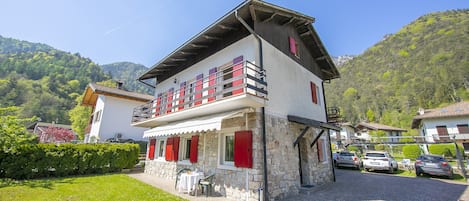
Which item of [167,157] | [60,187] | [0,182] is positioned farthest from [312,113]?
[0,182]

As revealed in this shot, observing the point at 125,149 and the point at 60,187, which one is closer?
the point at 60,187

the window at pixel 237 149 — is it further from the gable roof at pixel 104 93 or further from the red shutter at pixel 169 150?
the gable roof at pixel 104 93

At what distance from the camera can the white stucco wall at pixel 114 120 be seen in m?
25.4

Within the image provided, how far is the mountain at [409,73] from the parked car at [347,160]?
60661mm

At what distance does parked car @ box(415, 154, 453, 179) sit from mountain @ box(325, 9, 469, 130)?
202 ft

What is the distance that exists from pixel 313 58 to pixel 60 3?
67.0 ft

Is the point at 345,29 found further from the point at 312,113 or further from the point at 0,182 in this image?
the point at 0,182

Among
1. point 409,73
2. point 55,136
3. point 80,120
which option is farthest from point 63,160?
point 409,73

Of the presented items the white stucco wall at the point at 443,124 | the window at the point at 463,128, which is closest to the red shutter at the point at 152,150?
the white stucco wall at the point at 443,124

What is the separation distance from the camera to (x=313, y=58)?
17312 millimetres

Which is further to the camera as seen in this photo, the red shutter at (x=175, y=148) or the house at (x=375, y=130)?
the house at (x=375, y=130)

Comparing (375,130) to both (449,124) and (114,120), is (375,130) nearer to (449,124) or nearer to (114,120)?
(449,124)

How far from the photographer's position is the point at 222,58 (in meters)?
11.9

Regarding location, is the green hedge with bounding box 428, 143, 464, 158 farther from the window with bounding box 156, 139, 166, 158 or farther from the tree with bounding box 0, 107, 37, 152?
the tree with bounding box 0, 107, 37, 152
